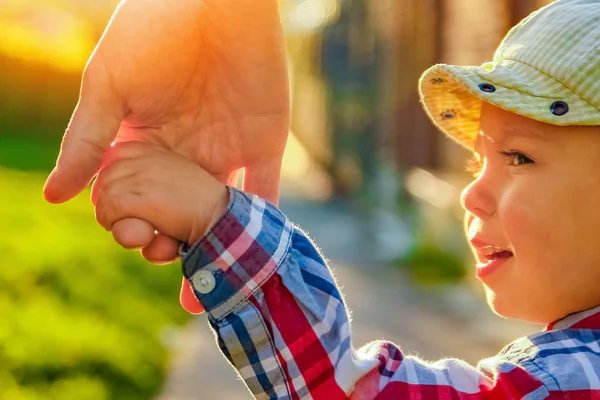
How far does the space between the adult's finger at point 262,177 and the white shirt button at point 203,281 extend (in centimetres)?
31

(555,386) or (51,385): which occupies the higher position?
(555,386)

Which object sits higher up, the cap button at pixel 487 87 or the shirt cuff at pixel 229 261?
the cap button at pixel 487 87

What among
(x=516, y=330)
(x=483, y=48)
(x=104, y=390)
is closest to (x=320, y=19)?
(x=483, y=48)

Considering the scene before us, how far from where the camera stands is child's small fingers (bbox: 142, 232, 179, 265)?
4.43 ft

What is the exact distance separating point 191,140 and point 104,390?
2.80 metres

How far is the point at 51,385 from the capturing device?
4.02m

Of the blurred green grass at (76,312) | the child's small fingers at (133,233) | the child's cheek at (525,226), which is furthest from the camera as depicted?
the blurred green grass at (76,312)

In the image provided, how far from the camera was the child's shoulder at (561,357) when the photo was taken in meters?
1.44

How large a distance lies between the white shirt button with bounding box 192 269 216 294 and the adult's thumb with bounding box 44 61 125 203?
0.77 feet

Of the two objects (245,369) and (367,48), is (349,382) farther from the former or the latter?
(367,48)

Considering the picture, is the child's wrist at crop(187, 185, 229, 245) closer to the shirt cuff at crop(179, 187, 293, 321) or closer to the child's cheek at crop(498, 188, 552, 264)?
the shirt cuff at crop(179, 187, 293, 321)

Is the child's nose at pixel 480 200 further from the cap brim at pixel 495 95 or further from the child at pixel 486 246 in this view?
the cap brim at pixel 495 95

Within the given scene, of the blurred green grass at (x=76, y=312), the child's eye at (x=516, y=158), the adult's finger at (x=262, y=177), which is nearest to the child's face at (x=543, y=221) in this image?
the child's eye at (x=516, y=158)

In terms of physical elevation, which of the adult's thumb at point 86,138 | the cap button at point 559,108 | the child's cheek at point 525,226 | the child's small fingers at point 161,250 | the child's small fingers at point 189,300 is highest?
the adult's thumb at point 86,138
